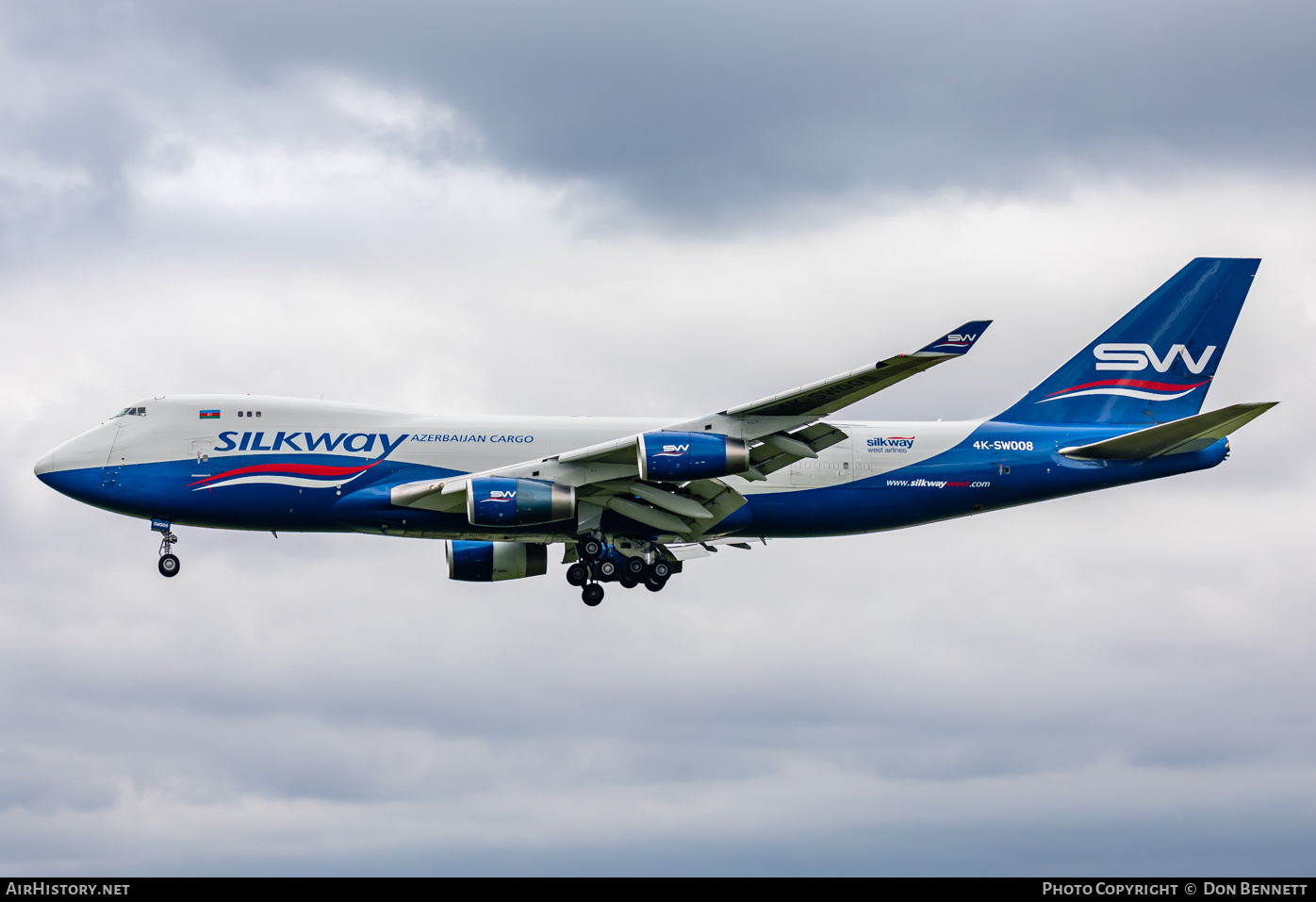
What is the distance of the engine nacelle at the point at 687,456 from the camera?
43.5 meters

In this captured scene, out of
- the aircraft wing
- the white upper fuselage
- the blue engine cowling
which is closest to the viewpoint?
the aircraft wing

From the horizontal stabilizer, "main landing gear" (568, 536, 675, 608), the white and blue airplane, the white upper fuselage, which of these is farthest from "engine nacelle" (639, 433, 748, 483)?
the horizontal stabilizer

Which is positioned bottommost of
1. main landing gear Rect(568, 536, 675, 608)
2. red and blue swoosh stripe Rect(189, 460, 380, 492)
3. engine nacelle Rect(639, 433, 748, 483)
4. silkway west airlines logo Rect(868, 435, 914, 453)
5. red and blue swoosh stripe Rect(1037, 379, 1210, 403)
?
main landing gear Rect(568, 536, 675, 608)

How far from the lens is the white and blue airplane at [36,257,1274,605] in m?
44.9

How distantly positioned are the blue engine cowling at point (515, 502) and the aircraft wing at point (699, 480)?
2.51ft

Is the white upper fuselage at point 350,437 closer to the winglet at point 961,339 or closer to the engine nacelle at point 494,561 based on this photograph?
the engine nacelle at point 494,561

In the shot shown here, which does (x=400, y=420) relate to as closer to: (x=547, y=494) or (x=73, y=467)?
(x=547, y=494)

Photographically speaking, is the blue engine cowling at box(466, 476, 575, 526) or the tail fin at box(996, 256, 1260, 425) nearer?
the blue engine cowling at box(466, 476, 575, 526)

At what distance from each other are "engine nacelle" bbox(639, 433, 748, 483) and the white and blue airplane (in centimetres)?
5

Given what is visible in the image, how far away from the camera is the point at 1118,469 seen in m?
50.5

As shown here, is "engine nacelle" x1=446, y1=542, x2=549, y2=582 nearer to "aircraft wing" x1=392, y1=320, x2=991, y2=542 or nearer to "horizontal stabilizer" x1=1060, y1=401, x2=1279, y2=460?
"aircraft wing" x1=392, y1=320, x2=991, y2=542

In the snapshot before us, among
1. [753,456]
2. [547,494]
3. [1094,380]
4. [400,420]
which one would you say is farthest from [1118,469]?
[400,420]

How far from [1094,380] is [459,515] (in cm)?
2260

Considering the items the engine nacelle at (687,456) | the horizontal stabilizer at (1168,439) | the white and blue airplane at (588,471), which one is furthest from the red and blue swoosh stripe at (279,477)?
the horizontal stabilizer at (1168,439)
